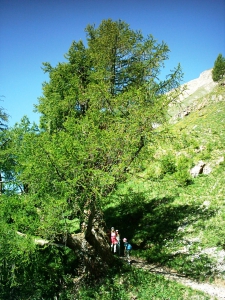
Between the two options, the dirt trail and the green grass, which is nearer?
the dirt trail

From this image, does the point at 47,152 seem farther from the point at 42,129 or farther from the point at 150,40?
the point at 150,40

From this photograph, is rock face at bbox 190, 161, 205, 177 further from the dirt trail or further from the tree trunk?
the tree trunk

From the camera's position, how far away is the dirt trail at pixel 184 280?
30.9ft

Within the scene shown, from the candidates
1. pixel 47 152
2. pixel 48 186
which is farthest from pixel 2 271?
pixel 47 152

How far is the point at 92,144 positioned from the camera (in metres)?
8.87

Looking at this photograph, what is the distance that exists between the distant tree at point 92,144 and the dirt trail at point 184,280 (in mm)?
1894

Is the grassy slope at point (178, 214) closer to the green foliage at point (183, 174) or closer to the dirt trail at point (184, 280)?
the green foliage at point (183, 174)

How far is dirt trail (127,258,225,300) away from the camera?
941cm

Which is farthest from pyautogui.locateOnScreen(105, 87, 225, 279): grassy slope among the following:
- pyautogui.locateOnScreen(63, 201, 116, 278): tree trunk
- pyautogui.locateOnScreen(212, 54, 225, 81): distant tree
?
pyautogui.locateOnScreen(212, 54, 225, 81): distant tree

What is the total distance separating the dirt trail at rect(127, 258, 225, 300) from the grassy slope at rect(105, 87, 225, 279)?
17.1 inches

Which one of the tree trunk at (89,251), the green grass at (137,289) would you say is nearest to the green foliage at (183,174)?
the green grass at (137,289)

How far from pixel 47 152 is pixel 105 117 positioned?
3.24 meters

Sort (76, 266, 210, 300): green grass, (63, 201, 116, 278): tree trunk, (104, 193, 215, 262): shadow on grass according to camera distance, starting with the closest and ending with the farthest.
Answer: (76, 266, 210, 300): green grass < (63, 201, 116, 278): tree trunk < (104, 193, 215, 262): shadow on grass

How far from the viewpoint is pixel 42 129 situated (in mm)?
14672
